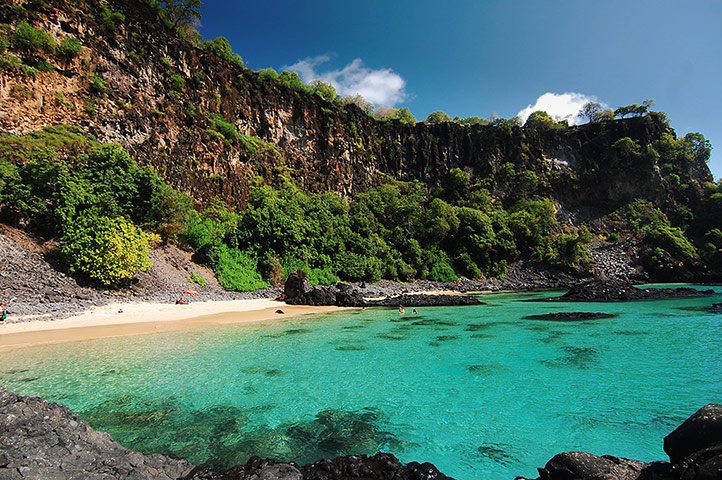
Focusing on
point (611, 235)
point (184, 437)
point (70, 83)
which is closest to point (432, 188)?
point (611, 235)

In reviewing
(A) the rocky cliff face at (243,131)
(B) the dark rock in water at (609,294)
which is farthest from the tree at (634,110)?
(B) the dark rock in water at (609,294)

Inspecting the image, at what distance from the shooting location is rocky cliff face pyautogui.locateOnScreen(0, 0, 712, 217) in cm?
2570

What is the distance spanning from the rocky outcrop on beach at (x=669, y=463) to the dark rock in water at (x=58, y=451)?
174 inches

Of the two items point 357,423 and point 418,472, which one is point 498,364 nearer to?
point 357,423

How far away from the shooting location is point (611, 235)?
49.2m

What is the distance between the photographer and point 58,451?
12.4 feet

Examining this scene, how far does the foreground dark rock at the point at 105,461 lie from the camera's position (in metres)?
3.53

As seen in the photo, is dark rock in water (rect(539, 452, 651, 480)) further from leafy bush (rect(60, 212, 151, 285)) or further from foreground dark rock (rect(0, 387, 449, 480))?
leafy bush (rect(60, 212, 151, 285))

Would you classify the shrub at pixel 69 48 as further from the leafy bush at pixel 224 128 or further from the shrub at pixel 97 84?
the leafy bush at pixel 224 128

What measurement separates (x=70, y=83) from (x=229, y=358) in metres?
29.1

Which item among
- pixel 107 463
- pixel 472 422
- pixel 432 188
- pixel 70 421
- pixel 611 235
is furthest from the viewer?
pixel 432 188

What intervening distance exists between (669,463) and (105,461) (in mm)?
6008

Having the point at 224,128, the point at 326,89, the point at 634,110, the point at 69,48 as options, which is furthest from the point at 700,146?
the point at 69,48

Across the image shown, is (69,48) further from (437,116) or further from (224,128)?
(437,116)
